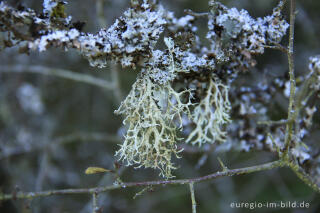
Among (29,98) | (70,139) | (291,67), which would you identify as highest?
(29,98)

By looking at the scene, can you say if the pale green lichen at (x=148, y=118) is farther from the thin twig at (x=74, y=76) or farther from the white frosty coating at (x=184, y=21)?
the thin twig at (x=74, y=76)

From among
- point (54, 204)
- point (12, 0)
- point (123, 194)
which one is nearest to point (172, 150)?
point (12, 0)

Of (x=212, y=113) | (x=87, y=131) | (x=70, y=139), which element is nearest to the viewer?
(x=212, y=113)

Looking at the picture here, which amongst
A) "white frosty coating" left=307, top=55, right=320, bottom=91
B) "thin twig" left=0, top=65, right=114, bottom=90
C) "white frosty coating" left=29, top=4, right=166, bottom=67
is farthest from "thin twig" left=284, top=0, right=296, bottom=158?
"thin twig" left=0, top=65, right=114, bottom=90

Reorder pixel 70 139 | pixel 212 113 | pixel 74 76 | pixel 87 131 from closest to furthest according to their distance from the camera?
pixel 212 113 → pixel 74 76 → pixel 70 139 → pixel 87 131

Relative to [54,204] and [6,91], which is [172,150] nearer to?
[54,204]

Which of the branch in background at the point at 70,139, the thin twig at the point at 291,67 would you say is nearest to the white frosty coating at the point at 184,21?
the thin twig at the point at 291,67

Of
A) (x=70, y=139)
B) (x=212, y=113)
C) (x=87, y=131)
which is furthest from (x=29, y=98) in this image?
(x=212, y=113)

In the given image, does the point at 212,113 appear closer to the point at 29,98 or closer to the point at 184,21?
the point at 184,21
